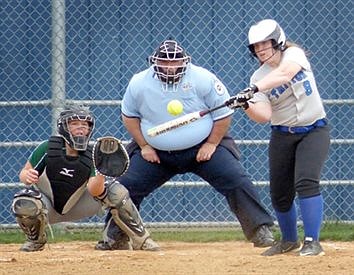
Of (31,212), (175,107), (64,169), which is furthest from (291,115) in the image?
(31,212)

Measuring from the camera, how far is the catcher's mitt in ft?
25.4

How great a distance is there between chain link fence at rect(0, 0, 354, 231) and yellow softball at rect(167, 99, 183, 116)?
6.73 ft

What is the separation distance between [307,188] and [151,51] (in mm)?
3274

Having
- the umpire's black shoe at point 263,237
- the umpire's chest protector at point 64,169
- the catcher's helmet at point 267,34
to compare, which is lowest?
the umpire's black shoe at point 263,237

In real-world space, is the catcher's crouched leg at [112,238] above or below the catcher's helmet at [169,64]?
below

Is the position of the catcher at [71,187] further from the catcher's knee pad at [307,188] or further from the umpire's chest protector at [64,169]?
the catcher's knee pad at [307,188]

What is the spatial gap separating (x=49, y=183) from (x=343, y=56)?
129 inches

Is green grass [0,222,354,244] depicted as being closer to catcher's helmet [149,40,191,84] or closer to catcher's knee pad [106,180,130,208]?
catcher's knee pad [106,180,130,208]

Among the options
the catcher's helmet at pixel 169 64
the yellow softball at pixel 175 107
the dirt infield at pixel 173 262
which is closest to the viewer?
the dirt infield at pixel 173 262

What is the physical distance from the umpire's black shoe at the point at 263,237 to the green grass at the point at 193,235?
0.72 m

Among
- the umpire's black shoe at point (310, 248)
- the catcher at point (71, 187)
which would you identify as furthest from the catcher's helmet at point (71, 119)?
the umpire's black shoe at point (310, 248)

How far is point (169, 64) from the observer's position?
324 inches

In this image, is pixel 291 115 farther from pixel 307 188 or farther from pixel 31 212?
pixel 31 212

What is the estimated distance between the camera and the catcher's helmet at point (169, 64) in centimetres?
823
